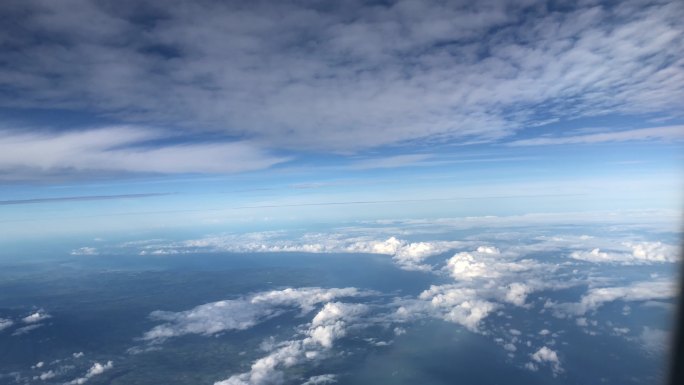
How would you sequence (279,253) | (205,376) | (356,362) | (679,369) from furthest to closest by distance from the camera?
(279,253), (356,362), (205,376), (679,369)

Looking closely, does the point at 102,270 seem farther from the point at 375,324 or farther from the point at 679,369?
the point at 679,369

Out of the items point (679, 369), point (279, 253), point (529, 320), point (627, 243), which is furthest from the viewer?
point (279, 253)

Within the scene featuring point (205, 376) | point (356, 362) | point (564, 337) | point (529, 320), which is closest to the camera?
point (205, 376)

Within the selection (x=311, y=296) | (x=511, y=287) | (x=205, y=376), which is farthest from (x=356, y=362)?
(x=511, y=287)

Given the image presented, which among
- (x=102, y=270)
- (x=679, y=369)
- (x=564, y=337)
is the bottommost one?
(x=564, y=337)

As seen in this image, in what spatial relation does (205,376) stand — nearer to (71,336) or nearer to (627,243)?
(71,336)

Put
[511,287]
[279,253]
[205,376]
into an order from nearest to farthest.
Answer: [205,376], [511,287], [279,253]

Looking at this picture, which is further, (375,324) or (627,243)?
(627,243)

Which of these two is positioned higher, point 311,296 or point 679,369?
point 679,369

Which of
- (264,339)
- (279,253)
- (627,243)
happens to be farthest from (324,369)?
(627,243)
